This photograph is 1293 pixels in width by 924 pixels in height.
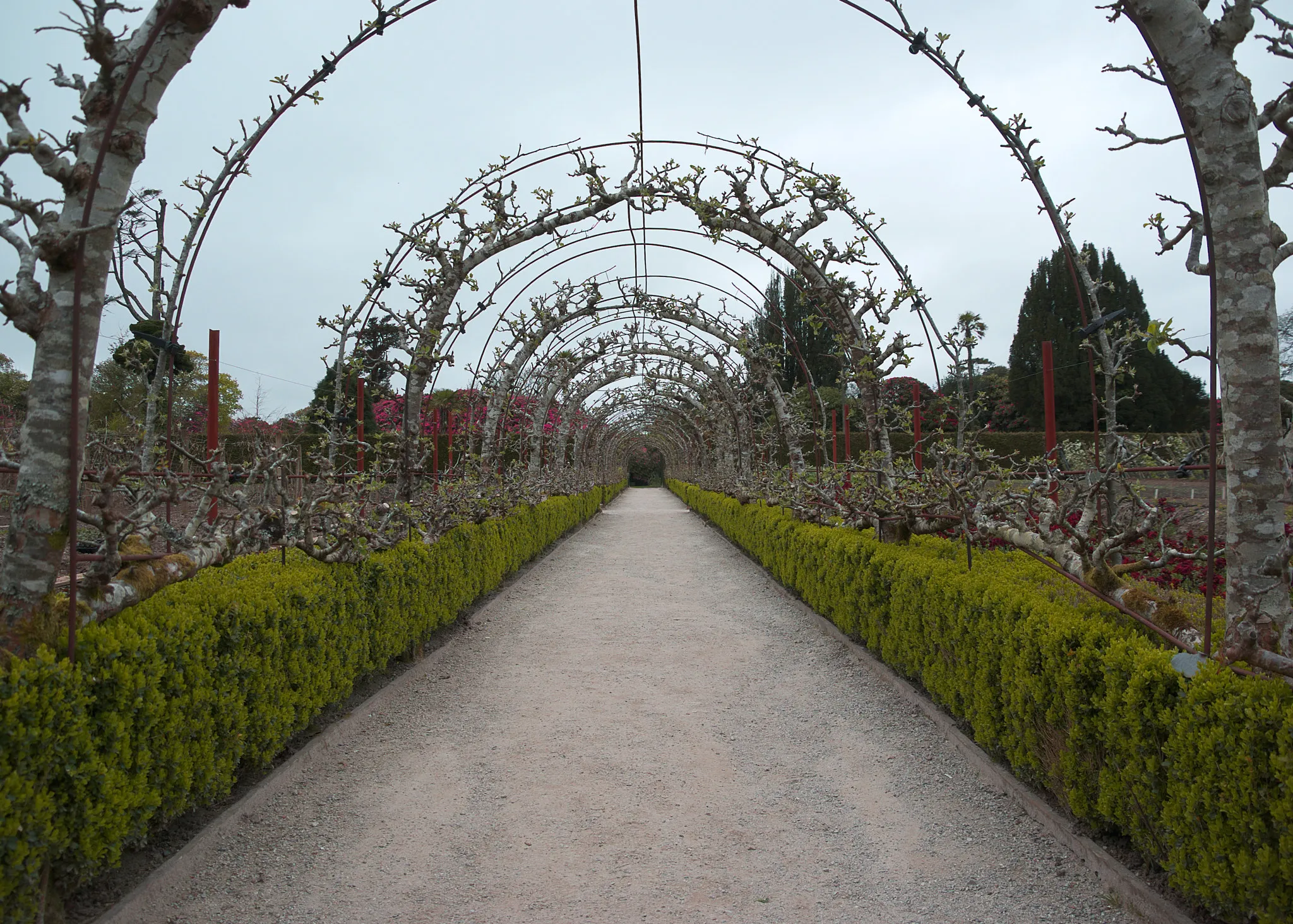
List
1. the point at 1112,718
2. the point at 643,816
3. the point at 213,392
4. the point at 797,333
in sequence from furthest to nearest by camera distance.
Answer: the point at 797,333, the point at 213,392, the point at 643,816, the point at 1112,718

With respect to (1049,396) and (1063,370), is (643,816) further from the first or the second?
(1063,370)

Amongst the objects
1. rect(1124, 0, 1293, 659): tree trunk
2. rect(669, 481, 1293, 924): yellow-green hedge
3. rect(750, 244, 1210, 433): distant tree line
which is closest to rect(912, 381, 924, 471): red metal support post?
rect(669, 481, 1293, 924): yellow-green hedge

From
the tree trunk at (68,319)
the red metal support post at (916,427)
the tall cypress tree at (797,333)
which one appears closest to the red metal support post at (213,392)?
the tree trunk at (68,319)

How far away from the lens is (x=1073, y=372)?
25109 millimetres

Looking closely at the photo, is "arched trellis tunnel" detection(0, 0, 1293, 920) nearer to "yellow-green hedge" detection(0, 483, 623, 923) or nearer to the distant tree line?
"yellow-green hedge" detection(0, 483, 623, 923)

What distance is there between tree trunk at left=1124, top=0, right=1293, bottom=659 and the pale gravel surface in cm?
110

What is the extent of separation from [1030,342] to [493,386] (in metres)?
22.2

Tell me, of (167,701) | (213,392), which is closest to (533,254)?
(213,392)

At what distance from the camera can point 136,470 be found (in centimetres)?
294

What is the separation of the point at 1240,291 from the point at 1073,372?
25.7 meters

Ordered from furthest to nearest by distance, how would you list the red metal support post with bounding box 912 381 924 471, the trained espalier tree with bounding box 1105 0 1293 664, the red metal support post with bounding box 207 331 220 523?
the red metal support post with bounding box 912 381 924 471 → the red metal support post with bounding box 207 331 220 523 → the trained espalier tree with bounding box 1105 0 1293 664

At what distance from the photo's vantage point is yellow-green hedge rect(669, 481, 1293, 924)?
1.88 m

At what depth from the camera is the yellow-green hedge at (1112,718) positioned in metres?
1.88

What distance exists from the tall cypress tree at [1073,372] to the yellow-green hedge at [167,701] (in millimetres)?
23016
